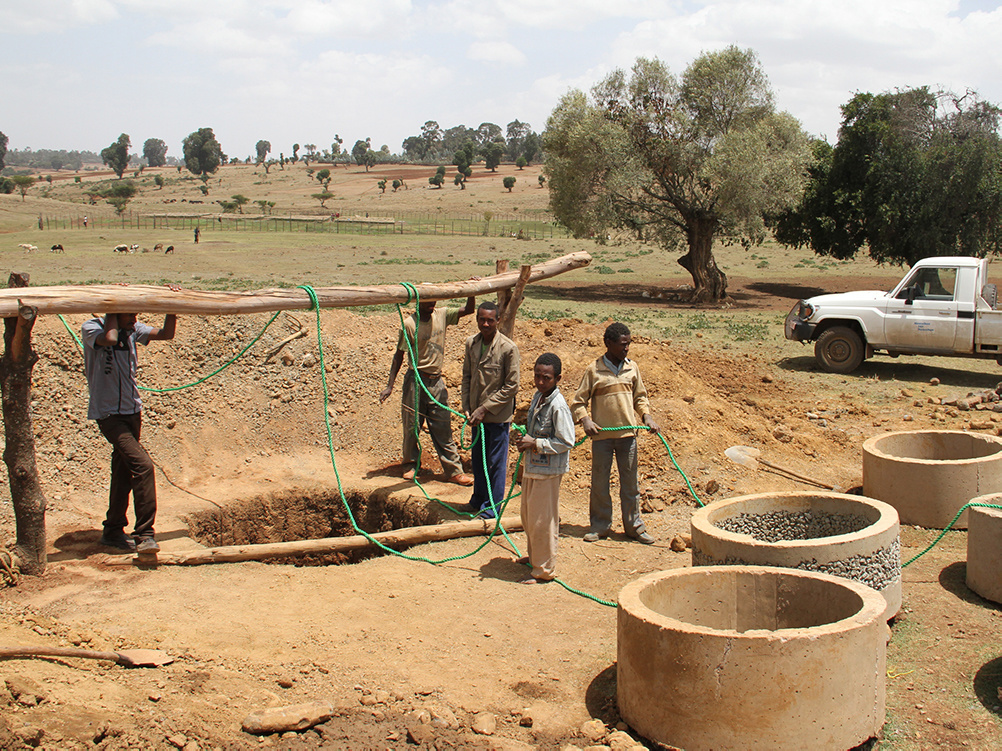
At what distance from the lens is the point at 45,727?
12.3ft

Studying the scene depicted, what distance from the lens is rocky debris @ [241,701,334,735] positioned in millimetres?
4055

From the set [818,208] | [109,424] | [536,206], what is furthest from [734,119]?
[536,206]

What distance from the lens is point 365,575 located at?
669cm

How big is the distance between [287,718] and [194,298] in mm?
3586

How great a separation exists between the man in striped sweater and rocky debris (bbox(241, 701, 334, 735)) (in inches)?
136

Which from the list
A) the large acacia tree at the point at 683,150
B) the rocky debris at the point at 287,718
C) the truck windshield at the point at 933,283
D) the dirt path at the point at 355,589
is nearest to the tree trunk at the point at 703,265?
the large acacia tree at the point at 683,150

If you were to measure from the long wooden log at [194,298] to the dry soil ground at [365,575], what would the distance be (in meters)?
2.01

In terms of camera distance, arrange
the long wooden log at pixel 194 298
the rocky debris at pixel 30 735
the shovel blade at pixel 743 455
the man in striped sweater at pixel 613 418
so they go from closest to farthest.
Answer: the rocky debris at pixel 30 735
the long wooden log at pixel 194 298
the man in striped sweater at pixel 613 418
the shovel blade at pixel 743 455

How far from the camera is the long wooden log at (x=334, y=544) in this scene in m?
6.70

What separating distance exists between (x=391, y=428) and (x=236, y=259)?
21679 millimetres

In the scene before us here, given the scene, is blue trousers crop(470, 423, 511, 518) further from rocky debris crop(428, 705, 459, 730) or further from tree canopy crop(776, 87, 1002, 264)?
tree canopy crop(776, 87, 1002, 264)

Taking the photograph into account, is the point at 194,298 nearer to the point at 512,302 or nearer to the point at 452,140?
the point at 512,302

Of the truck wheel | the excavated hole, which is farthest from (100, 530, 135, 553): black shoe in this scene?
the truck wheel

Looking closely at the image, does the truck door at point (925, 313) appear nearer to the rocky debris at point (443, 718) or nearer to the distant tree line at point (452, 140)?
the rocky debris at point (443, 718)
